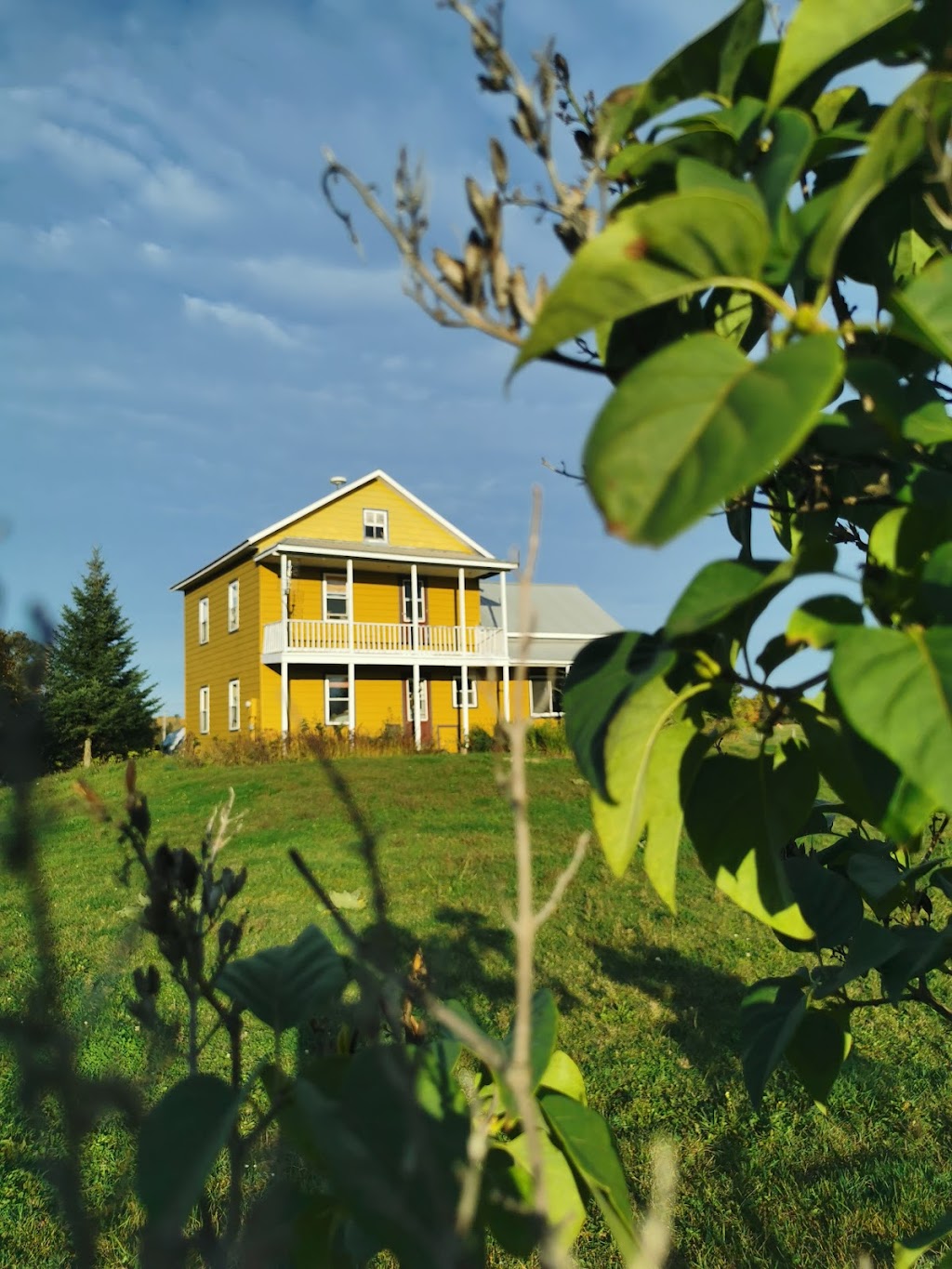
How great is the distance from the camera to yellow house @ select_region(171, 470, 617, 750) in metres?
27.1

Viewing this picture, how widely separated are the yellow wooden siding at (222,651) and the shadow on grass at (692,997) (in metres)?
21.8

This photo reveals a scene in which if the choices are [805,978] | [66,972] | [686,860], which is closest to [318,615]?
[686,860]

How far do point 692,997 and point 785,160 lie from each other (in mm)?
5741

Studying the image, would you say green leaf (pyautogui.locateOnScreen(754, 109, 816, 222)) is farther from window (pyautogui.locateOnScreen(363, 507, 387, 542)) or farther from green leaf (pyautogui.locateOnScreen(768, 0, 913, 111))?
window (pyautogui.locateOnScreen(363, 507, 387, 542))

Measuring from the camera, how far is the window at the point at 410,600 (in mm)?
30094

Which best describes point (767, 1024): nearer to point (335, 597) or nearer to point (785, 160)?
point (785, 160)

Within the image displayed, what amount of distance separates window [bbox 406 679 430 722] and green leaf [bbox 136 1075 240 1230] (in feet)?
93.6

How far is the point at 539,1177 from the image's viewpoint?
362 mm

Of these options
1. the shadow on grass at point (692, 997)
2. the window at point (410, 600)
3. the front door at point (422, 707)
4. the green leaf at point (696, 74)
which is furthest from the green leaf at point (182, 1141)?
the window at point (410, 600)

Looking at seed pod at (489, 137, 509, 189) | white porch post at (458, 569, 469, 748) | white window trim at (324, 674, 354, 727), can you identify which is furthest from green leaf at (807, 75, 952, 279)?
white porch post at (458, 569, 469, 748)

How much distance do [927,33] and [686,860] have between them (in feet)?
33.6

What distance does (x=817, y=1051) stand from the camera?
131 cm

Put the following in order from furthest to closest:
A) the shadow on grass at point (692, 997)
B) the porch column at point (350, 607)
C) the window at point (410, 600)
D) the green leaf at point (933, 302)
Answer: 1. the window at point (410, 600)
2. the porch column at point (350, 607)
3. the shadow on grass at point (692, 997)
4. the green leaf at point (933, 302)

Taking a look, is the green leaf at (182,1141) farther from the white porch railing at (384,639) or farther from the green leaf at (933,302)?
the white porch railing at (384,639)
